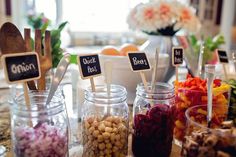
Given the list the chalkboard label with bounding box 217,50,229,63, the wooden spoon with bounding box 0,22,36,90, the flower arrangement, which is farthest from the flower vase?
the wooden spoon with bounding box 0,22,36,90

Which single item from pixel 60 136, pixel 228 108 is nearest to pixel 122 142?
pixel 60 136

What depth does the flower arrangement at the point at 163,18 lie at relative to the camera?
1.25 meters

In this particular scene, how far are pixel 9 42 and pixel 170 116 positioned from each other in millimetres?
410

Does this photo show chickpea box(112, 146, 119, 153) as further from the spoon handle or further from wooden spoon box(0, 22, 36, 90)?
wooden spoon box(0, 22, 36, 90)

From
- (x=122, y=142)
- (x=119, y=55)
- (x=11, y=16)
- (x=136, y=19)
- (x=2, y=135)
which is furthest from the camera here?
(x=11, y=16)

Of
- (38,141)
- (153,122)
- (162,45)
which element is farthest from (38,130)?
(162,45)

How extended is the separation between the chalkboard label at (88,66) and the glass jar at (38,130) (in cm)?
10

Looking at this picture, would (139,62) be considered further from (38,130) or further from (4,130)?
(4,130)

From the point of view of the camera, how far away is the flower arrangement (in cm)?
125

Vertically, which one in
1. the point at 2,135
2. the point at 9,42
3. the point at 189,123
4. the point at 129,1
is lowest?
the point at 2,135

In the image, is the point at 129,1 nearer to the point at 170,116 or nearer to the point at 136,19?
the point at 136,19

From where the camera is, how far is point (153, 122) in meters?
0.67

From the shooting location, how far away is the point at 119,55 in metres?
1.12

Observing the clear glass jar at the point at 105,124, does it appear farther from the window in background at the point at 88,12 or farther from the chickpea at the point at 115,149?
the window in background at the point at 88,12
